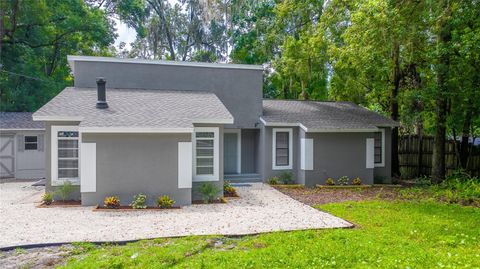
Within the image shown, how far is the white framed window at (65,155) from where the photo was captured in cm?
1114

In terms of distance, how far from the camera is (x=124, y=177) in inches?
421

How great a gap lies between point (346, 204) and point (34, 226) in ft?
29.0

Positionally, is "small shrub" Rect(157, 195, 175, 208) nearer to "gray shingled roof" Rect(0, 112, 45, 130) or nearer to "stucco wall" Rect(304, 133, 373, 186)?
"stucco wall" Rect(304, 133, 373, 186)

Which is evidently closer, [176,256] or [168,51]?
[176,256]

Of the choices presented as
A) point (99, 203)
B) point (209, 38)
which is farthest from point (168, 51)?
point (99, 203)

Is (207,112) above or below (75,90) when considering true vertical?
below

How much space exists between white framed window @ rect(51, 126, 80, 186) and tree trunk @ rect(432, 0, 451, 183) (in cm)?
1315

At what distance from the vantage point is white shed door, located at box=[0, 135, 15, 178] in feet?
57.6

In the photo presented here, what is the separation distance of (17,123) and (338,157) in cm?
Answer: 1627

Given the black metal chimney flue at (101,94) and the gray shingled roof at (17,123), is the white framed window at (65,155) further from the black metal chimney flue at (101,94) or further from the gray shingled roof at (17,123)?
the gray shingled roof at (17,123)

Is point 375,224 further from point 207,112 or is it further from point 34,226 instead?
point 34,226

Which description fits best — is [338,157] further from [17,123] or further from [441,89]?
[17,123]

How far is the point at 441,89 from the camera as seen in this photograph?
1359 cm

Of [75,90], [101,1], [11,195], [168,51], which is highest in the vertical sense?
[101,1]
